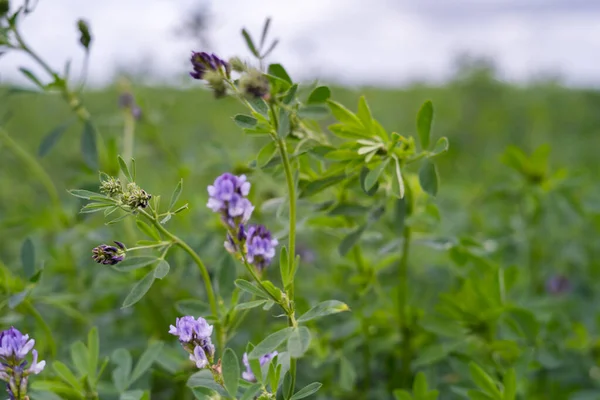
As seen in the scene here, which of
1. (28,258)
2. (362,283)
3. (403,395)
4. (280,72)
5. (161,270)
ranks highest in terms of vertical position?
(280,72)

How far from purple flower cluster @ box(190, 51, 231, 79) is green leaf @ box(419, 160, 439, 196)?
1.65 ft

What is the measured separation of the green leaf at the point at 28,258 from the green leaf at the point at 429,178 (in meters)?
0.96

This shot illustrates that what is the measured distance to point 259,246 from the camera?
109cm

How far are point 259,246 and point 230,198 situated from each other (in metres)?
0.12

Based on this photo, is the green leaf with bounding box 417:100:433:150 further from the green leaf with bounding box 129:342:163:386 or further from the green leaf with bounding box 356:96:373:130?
the green leaf with bounding box 129:342:163:386

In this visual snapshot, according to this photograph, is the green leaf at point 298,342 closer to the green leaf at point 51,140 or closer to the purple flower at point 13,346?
the purple flower at point 13,346

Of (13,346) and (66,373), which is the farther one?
(66,373)

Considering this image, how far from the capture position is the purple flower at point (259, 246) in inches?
42.7

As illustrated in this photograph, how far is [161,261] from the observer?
3.57 ft

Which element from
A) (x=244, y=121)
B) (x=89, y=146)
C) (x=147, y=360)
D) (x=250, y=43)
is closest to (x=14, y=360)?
(x=147, y=360)

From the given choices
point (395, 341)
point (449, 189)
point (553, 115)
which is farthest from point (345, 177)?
point (553, 115)

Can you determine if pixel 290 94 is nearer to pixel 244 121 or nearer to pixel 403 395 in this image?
pixel 244 121

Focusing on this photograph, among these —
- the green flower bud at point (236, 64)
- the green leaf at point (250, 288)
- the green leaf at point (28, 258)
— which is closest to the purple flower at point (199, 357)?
the green leaf at point (250, 288)

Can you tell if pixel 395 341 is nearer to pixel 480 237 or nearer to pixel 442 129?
pixel 480 237
